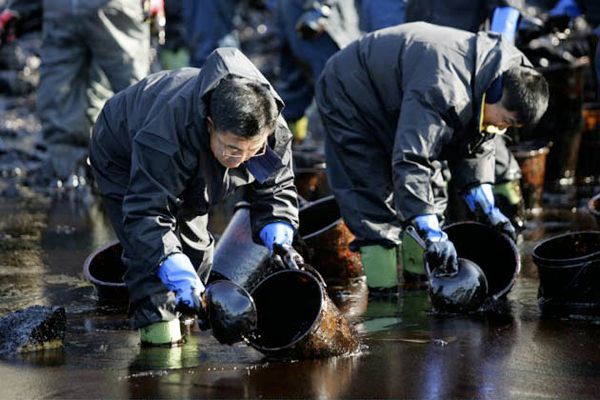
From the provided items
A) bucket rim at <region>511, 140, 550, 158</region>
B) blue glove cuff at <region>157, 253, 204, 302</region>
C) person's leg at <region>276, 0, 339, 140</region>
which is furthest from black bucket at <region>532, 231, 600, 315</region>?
person's leg at <region>276, 0, 339, 140</region>

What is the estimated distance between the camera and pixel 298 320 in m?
5.23

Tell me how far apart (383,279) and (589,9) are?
3.61 meters

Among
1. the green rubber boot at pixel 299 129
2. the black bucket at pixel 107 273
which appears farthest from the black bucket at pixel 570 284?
the green rubber boot at pixel 299 129

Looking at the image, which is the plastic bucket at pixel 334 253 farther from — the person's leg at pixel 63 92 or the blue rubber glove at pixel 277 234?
Result: the person's leg at pixel 63 92

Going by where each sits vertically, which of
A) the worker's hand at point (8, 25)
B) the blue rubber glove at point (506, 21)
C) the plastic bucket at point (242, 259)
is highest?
the blue rubber glove at point (506, 21)

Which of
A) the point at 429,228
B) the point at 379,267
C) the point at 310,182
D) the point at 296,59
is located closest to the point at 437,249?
the point at 429,228

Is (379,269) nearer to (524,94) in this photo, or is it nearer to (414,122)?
(414,122)

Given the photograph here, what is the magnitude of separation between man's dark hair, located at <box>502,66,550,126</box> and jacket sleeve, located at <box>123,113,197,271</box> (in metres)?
1.52

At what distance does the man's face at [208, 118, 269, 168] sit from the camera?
15.6 feet

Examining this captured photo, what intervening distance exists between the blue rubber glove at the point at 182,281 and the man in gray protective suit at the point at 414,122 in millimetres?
1242

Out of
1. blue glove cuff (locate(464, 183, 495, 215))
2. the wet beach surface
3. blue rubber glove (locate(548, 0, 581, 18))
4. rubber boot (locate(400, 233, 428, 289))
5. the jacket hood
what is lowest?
rubber boot (locate(400, 233, 428, 289))

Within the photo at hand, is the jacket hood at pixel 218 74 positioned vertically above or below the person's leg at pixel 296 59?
above

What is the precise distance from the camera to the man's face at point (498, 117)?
5.69 metres

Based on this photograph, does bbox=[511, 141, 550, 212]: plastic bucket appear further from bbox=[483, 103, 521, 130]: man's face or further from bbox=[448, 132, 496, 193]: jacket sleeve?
bbox=[483, 103, 521, 130]: man's face
